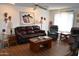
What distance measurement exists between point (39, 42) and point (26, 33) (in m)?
0.30

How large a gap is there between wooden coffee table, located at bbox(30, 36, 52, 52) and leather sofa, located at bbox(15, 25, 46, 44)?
0.08 metres

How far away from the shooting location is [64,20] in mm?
2643

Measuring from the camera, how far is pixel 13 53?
2607 mm

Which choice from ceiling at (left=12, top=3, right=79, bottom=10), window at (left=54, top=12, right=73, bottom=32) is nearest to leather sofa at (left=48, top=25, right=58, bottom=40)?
window at (left=54, top=12, right=73, bottom=32)

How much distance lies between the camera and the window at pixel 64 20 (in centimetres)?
259

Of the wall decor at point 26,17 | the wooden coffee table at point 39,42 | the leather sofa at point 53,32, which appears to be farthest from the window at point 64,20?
the wall decor at point 26,17

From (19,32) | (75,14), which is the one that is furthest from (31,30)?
(75,14)

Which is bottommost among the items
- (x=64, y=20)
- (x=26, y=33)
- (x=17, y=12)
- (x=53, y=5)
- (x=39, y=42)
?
(x=39, y=42)

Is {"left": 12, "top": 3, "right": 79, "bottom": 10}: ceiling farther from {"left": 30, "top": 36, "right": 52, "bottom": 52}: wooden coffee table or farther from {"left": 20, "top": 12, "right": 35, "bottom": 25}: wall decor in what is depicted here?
{"left": 30, "top": 36, "right": 52, "bottom": 52}: wooden coffee table

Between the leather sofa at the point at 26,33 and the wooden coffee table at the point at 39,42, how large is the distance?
81 mm

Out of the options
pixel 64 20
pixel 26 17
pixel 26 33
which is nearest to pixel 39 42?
pixel 26 33

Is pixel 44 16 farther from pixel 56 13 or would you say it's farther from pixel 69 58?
pixel 69 58

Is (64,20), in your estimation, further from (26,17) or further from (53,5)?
(26,17)

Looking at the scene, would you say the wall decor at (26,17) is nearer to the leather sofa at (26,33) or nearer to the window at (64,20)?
the leather sofa at (26,33)
